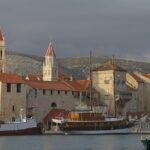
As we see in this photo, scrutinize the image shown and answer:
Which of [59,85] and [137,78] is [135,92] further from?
[59,85]

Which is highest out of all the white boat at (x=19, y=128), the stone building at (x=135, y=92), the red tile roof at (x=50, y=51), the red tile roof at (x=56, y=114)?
the red tile roof at (x=50, y=51)

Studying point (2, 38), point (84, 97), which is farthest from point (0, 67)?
point (84, 97)

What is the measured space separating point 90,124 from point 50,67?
39817 mm

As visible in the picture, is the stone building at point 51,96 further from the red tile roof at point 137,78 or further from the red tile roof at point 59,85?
the red tile roof at point 137,78

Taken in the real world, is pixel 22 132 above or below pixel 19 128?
below

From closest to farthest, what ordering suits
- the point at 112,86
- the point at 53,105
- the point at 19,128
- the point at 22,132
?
the point at 22,132 → the point at 19,128 → the point at 53,105 → the point at 112,86

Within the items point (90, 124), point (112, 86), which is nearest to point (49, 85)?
point (112, 86)

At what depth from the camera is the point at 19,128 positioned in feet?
351

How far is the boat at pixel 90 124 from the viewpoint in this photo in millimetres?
111750

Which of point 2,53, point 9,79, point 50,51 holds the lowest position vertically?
point 9,79

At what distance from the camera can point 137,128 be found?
12262 centimetres

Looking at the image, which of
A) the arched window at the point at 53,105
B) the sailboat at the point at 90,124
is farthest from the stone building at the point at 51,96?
the sailboat at the point at 90,124

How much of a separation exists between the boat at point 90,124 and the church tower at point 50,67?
34.8 m

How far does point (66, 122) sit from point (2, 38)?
46046 millimetres
